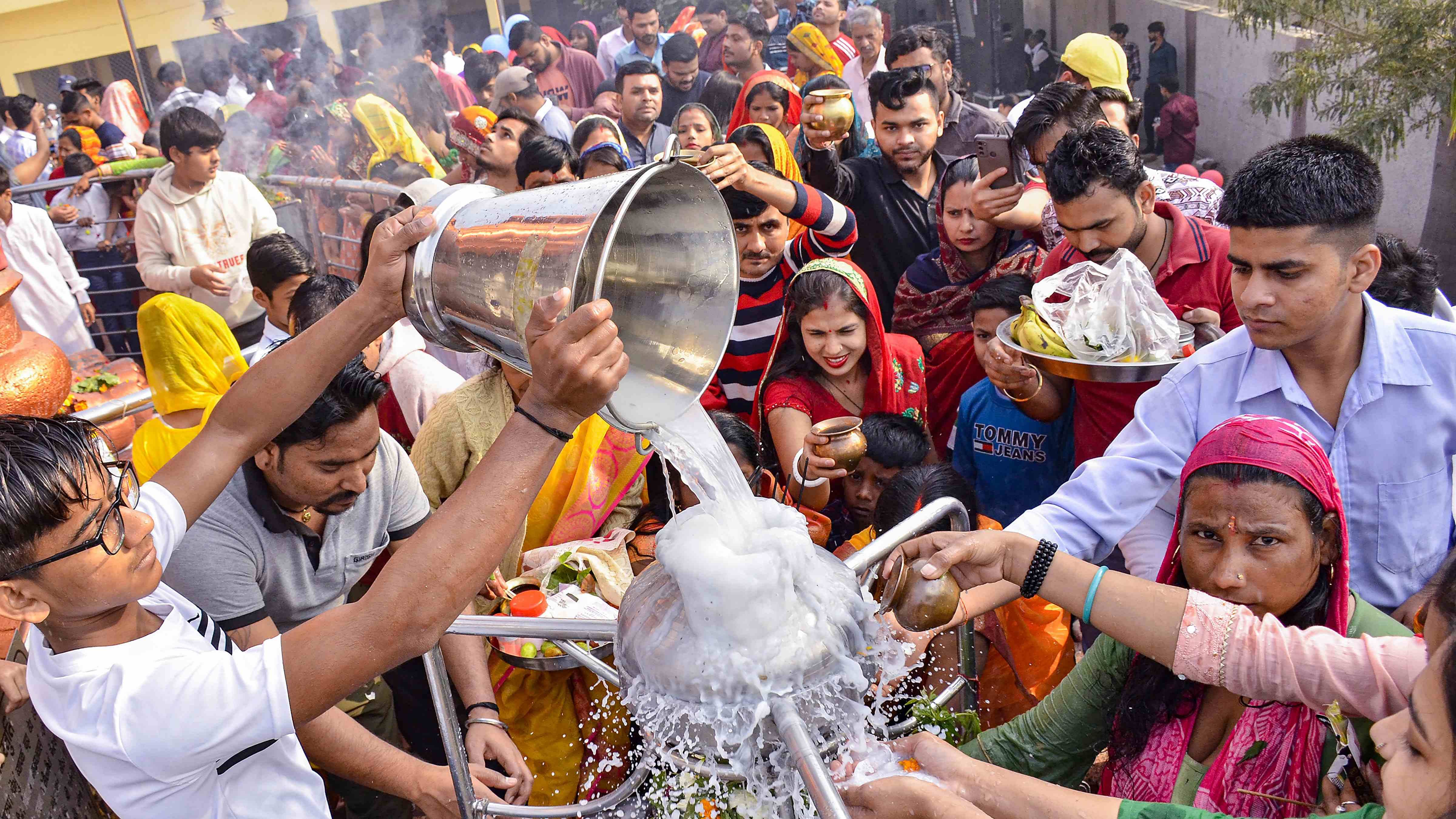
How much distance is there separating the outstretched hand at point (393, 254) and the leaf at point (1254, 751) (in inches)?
71.1

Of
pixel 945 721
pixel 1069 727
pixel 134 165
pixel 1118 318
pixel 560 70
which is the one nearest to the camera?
pixel 1069 727

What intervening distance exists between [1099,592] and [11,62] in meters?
20.0

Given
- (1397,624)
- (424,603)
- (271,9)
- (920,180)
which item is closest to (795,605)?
(424,603)

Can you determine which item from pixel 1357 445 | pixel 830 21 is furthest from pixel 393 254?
pixel 830 21

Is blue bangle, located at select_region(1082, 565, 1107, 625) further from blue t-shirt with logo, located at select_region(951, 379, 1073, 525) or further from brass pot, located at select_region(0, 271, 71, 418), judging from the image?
brass pot, located at select_region(0, 271, 71, 418)

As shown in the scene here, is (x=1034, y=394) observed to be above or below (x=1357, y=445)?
below

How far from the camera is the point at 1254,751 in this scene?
181 cm

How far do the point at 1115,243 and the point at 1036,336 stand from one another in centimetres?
61

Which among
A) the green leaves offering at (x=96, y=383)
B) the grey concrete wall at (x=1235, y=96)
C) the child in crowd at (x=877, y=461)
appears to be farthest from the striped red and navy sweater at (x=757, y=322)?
the grey concrete wall at (x=1235, y=96)

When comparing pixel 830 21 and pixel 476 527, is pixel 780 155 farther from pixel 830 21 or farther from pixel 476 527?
pixel 830 21

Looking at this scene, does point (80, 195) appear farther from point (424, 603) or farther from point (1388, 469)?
point (1388, 469)

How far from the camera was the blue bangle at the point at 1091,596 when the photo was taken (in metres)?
1.83

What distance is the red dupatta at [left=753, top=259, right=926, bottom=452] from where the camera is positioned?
11.5 feet

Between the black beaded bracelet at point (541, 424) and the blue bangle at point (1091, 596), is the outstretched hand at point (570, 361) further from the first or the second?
the blue bangle at point (1091, 596)
